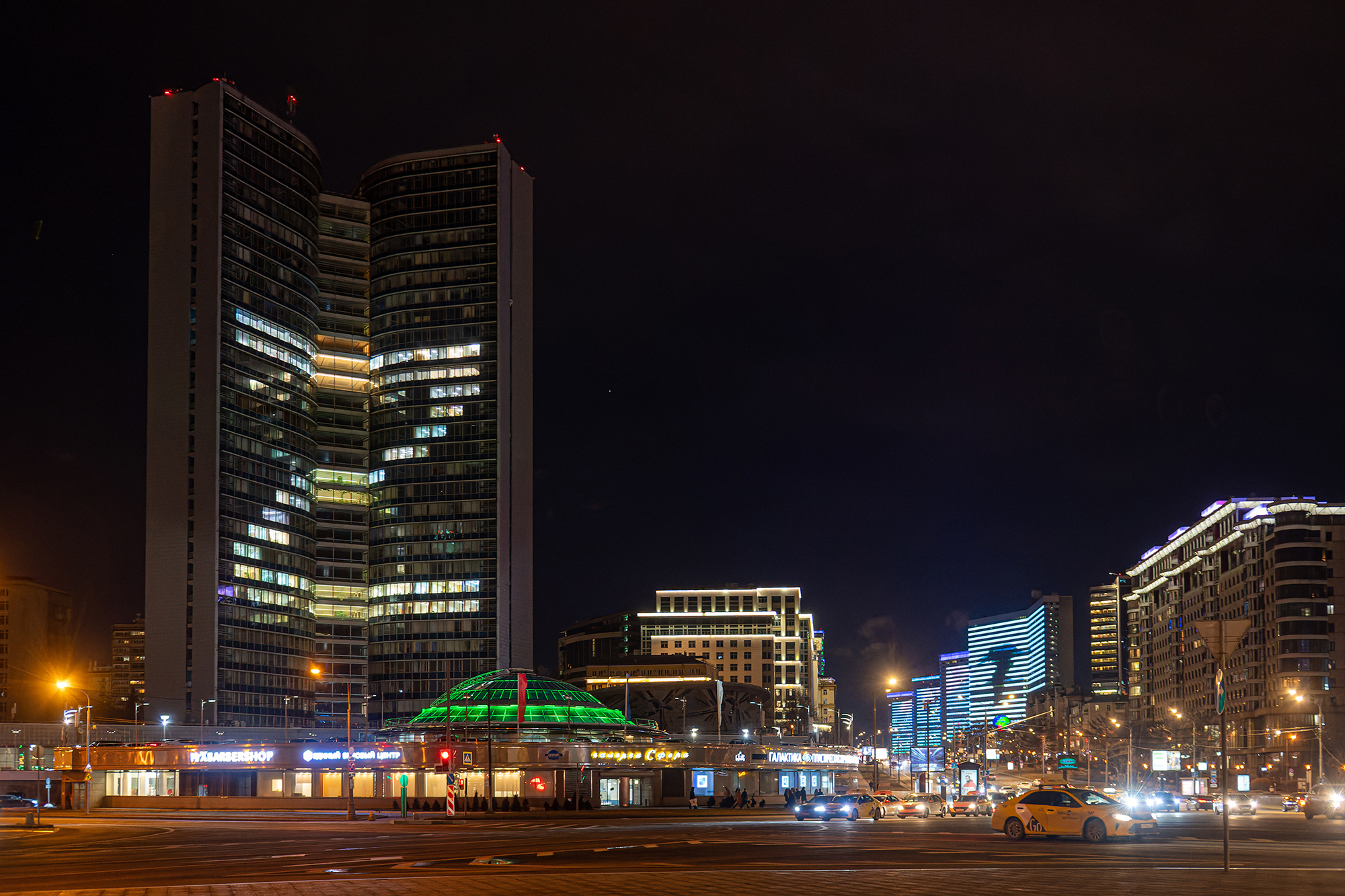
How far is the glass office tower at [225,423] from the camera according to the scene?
550 feet

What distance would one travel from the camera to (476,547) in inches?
7623

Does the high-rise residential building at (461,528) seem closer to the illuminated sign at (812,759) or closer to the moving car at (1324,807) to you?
the illuminated sign at (812,759)

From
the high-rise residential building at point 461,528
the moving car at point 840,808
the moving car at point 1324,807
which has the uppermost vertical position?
the high-rise residential building at point 461,528

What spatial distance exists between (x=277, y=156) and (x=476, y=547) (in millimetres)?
65583

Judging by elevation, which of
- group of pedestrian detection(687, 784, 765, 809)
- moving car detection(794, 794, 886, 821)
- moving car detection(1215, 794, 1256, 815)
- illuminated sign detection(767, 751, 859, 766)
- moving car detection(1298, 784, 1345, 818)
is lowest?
illuminated sign detection(767, 751, 859, 766)

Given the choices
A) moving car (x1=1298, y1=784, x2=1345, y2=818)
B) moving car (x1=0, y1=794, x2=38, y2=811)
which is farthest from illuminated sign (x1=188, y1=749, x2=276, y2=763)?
moving car (x1=1298, y1=784, x2=1345, y2=818)

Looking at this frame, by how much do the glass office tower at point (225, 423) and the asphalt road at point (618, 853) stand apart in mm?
110894

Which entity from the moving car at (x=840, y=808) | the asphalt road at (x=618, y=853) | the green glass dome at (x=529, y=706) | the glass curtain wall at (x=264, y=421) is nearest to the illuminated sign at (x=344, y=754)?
the green glass dome at (x=529, y=706)

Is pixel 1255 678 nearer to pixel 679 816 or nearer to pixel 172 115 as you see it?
pixel 679 816

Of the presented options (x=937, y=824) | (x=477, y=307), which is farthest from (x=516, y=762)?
(x=477, y=307)

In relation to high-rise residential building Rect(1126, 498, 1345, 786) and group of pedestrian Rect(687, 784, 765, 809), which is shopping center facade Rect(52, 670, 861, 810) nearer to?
group of pedestrian Rect(687, 784, 765, 809)

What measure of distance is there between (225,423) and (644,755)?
91902 millimetres

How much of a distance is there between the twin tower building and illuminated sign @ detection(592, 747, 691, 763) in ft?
219

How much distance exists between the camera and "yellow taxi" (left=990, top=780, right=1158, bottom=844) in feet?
132
